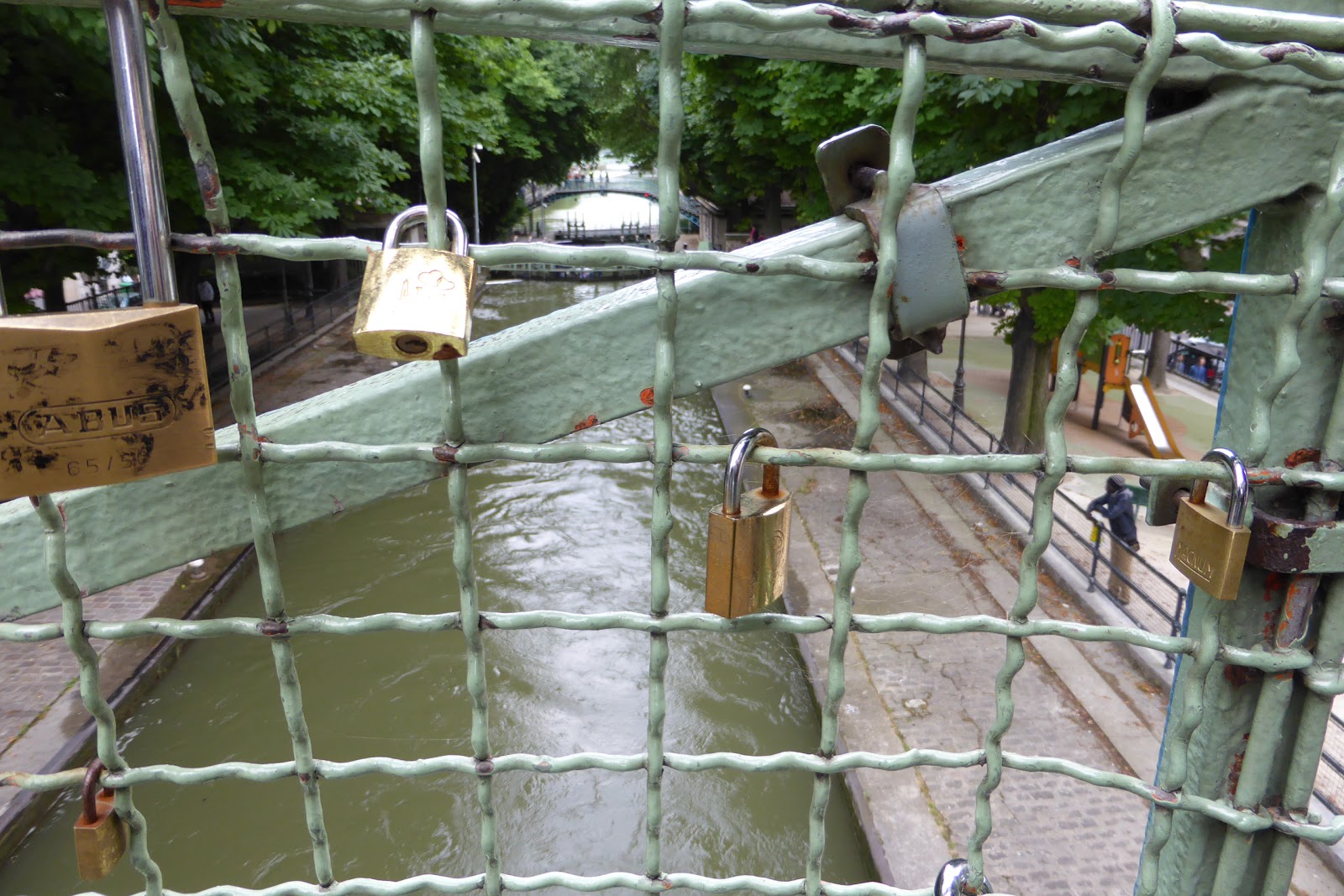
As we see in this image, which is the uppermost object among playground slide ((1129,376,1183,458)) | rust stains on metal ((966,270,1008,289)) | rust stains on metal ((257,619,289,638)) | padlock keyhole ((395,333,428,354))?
rust stains on metal ((966,270,1008,289))

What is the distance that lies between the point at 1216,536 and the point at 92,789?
210 centimetres

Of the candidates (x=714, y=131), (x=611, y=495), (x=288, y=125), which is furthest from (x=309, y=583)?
(x=714, y=131)

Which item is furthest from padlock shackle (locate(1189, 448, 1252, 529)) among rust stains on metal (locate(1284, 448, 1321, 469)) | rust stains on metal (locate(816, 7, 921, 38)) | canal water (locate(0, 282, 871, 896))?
canal water (locate(0, 282, 871, 896))

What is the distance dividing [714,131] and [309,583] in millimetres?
15695

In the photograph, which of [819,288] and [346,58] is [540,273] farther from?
[819,288]

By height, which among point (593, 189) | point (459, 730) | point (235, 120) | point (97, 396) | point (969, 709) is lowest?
point (459, 730)

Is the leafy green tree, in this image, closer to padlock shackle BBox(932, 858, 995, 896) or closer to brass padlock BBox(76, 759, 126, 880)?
padlock shackle BBox(932, 858, 995, 896)

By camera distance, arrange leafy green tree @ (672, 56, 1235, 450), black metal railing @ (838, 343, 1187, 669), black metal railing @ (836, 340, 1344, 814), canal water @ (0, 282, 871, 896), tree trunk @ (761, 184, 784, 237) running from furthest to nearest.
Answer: tree trunk @ (761, 184, 784, 237)
leafy green tree @ (672, 56, 1235, 450)
black metal railing @ (838, 343, 1187, 669)
canal water @ (0, 282, 871, 896)
black metal railing @ (836, 340, 1344, 814)

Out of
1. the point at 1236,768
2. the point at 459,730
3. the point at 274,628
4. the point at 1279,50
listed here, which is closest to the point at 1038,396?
the point at 459,730

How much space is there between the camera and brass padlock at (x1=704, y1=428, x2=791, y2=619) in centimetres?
159

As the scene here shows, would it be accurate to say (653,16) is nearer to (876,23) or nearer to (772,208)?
(876,23)

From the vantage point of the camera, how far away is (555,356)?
154 centimetres

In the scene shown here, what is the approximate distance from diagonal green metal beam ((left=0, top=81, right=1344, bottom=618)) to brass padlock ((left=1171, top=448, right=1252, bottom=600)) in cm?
47

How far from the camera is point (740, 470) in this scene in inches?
62.2
